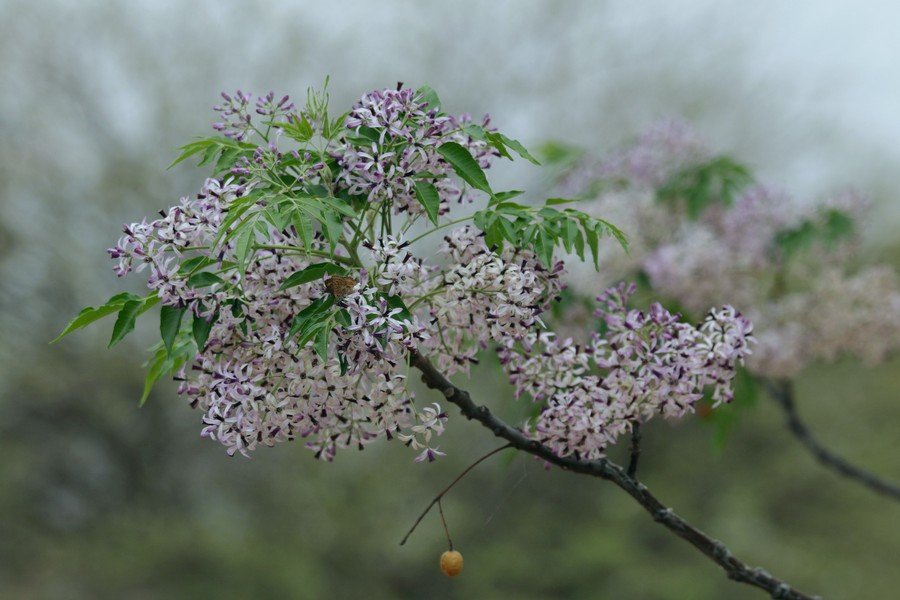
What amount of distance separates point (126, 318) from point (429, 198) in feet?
1.26

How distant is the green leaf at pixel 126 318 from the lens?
1.12 m

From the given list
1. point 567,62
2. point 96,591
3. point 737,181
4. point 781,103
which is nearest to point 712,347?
point 737,181

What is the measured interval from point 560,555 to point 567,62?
3983 mm

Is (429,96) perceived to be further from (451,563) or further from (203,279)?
(451,563)

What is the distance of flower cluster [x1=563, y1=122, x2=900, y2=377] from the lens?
258 cm

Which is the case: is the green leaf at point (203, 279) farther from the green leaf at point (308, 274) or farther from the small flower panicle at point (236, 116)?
the small flower panicle at point (236, 116)

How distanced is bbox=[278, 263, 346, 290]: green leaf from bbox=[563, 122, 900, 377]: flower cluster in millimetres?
1527

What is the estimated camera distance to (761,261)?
2652 mm

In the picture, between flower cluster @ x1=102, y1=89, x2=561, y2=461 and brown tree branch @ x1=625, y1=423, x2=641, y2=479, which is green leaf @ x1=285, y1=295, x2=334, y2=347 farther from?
brown tree branch @ x1=625, y1=423, x2=641, y2=479

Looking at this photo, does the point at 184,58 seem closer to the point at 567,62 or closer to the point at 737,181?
the point at 567,62

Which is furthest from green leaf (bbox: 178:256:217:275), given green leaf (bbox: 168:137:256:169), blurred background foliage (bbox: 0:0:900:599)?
blurred background foliage (bbox: 0:0:900:599)

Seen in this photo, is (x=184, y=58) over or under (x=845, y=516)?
over

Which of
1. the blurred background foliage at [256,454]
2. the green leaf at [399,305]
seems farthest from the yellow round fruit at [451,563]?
the blurred background foliage at [256,454]

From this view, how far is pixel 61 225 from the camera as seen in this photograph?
23.4 ft
